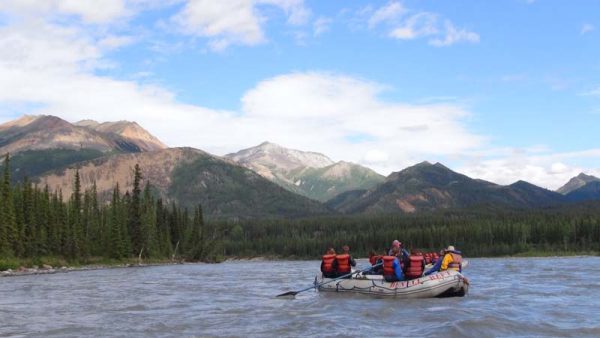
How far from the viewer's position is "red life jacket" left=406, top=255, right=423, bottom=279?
40.0 meters

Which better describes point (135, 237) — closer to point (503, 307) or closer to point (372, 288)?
point (372, 288)

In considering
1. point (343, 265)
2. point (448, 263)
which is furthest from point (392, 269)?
point (343, 265)

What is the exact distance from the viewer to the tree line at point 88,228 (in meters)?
92.3

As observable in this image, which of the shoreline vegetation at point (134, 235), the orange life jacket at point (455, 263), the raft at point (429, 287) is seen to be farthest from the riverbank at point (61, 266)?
the orange life jacket at point (455, 263)

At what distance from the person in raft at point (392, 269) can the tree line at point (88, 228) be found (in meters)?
63.0

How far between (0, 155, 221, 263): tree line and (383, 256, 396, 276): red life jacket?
62953 mm

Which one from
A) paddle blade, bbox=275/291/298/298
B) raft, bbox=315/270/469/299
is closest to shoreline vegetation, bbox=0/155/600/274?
paddle blade, bbox=275/291/298/298

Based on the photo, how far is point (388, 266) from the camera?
134 ft

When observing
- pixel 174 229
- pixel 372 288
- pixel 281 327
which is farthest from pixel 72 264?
pixel 281 327

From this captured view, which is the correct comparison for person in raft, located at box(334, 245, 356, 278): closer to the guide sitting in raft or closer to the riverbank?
the guide sitting in raft

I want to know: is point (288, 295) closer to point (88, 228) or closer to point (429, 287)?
point (429, 287)

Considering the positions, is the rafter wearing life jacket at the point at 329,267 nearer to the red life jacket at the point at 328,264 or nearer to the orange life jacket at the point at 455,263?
the red life jacket at the point at 328,264

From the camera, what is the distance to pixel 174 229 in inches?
5827

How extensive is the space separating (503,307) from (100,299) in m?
25.4
